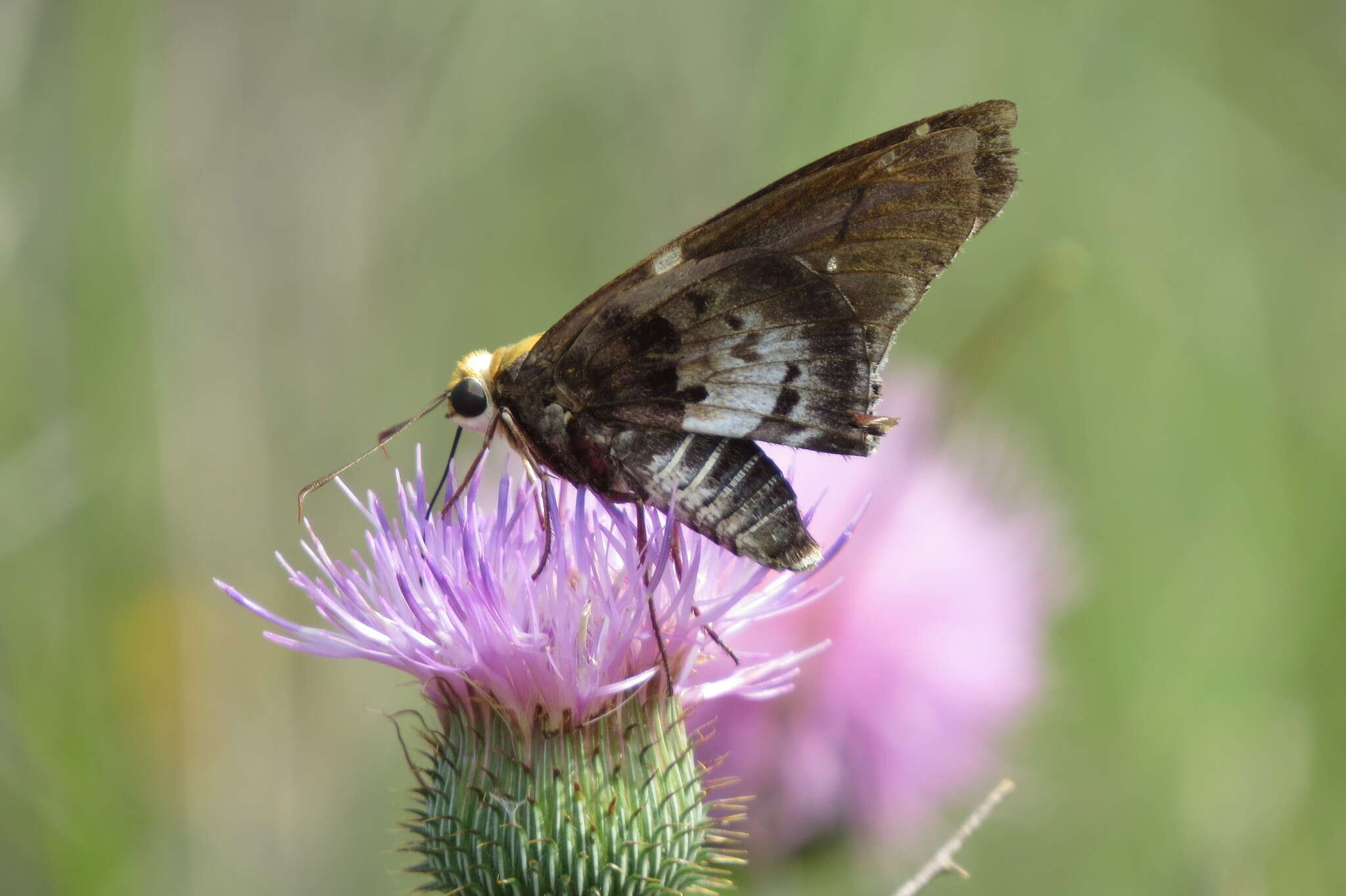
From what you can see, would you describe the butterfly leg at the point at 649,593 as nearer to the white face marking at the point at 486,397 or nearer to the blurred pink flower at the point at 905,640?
the white face marking at the point at 486,397

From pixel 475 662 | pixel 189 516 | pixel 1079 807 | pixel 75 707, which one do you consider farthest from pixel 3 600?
pixel 1079 807

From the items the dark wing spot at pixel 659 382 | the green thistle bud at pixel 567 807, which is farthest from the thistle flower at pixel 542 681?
the dark wing spot at pixel 659 382

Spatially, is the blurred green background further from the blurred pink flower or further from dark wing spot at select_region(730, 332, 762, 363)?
dark wing spot at select_region(730, 332, 762, 363)

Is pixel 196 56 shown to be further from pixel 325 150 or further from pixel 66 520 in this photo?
pixel 66 520

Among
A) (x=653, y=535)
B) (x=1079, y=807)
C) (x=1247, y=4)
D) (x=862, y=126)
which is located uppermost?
(x=1247, y=4)

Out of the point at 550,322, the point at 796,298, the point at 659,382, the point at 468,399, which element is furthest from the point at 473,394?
the point at 550,322

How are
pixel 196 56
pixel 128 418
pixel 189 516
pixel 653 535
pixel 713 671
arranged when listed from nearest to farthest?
1. pixel 653 535
2. pixel 713 671
3. pixel 128 418
4. pixel 189 516
5. pixel 196 56
